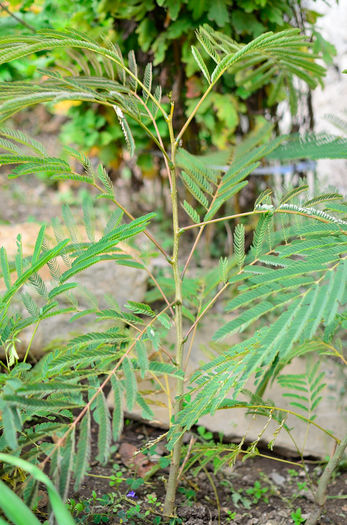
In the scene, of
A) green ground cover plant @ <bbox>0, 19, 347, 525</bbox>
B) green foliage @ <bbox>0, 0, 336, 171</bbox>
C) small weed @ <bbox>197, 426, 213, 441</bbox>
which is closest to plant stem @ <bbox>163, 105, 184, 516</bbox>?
green ground cover plant @ <bbox>0, 19, 347, 525</bbox>

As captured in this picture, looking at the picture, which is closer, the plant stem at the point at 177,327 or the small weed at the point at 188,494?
the plant stem at the point at 177,327

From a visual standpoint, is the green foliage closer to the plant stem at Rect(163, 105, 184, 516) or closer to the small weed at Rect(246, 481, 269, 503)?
the plant stem at Rect(163, 105, 184, 516)

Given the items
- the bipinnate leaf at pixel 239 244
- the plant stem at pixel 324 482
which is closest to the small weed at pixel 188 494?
the plant stem at pixel 324 482

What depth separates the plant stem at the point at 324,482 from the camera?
3.86 ft

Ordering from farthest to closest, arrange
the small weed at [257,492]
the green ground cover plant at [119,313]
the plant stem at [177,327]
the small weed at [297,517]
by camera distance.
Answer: the small weed at [257,492] < the small weed at [297,517] < the plant stem at [177,327] < the green ground cover plant at [119,313]

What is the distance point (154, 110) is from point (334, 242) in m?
0.54

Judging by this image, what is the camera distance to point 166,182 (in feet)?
9.77

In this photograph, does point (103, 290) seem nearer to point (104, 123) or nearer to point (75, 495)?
point (75, 495)

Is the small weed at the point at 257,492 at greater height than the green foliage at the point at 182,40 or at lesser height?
lesser

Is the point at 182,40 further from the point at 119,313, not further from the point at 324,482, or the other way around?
the point at 324,482

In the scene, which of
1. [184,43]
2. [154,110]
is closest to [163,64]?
[184,43]

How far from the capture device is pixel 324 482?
1.21 m

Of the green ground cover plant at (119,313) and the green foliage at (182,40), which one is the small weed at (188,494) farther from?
the green foliage at (182,40)

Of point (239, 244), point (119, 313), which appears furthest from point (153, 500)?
point (239, 244)
